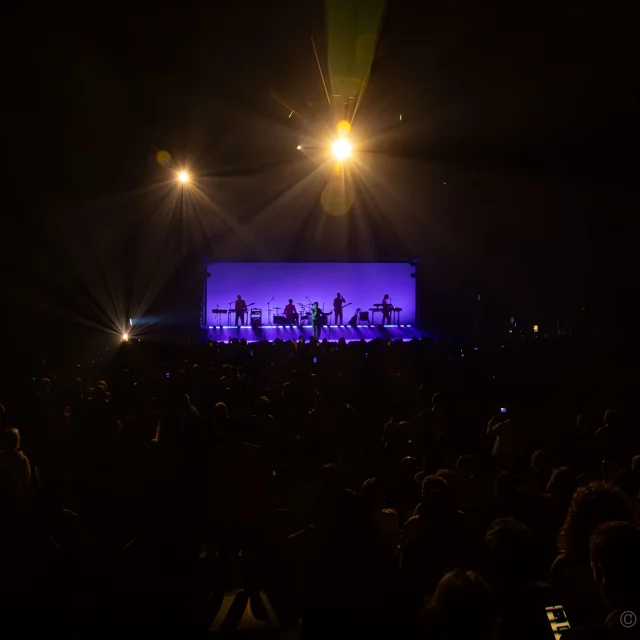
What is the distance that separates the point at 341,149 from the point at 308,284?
Answer: 242 inches

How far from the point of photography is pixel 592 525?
2.54 metres

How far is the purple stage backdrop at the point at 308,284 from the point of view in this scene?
20062 millimetres

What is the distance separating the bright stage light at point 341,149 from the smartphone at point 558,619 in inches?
531

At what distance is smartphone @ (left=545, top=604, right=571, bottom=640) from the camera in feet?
7.13

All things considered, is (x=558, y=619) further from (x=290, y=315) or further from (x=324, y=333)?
(x=290, y=315)

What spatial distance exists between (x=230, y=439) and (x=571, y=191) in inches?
647

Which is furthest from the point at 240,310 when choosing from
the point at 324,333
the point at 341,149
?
the point at 341,149

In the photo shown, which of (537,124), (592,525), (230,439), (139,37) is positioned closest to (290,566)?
(230,439)

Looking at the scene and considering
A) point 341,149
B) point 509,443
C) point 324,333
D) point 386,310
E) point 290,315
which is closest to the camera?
point 509,443

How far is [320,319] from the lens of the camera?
755 inches

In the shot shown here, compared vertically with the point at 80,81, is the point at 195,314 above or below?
below

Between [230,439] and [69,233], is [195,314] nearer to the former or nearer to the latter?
[69,233]

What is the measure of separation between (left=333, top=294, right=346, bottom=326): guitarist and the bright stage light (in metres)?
5.49

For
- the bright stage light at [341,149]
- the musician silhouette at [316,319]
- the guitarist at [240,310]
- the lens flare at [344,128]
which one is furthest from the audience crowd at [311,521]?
the guitarist at [240,310]
